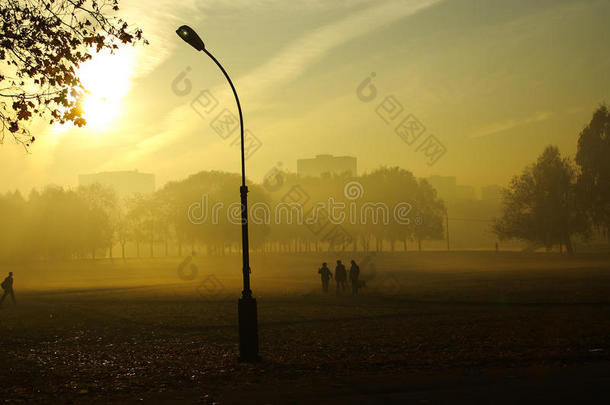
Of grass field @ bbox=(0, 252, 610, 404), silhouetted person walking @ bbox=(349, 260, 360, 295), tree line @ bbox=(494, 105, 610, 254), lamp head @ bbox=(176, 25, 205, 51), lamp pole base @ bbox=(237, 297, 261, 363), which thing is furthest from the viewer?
tree line @ bbox=(494, 105, 610, 254)

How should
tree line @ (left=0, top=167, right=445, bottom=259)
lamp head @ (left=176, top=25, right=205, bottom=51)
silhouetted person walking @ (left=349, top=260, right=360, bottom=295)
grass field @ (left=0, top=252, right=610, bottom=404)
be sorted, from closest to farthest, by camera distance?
1. grass field @ (left=0, top=252, right=610, bottom=404)
2. lamp head @ (left=176, top=25, right=205, bottom=51)
3. silhouetted person walking @ (left=349, top=260, right=360, bottom=295)
4. tree line @ (left=0, top=167, right=445, bottom=259)

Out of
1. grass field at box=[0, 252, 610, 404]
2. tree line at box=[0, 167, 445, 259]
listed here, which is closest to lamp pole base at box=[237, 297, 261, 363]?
grass field at box=[0, 252, 610, 404]

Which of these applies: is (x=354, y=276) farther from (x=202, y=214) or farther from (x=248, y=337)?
(x=202, y=214)

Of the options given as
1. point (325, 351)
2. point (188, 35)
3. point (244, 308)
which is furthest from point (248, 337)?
point (188, 35)

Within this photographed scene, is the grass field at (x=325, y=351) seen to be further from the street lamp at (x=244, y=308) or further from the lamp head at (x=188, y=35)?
the lamp head at (x=188, y=35)

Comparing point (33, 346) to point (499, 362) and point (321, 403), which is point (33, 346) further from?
point (499, 362)

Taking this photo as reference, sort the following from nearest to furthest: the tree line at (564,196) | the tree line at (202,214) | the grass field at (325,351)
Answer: the grass field at (325,351)
the tree line at (564,196)
the tree line at (202,214)

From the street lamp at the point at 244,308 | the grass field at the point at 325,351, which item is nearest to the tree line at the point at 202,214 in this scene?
the grass field at the point at 325,351

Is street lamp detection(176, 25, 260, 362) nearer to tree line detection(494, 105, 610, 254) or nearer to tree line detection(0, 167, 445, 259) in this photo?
tree line detection(494, 105, 610, 254)

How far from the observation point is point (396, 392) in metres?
9.38

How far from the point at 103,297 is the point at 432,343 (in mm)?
25500

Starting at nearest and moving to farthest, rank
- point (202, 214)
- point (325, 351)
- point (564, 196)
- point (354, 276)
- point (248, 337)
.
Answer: point (248, 337), point (325, 351), point (354, 276), point (564, 196), point (202, 214)

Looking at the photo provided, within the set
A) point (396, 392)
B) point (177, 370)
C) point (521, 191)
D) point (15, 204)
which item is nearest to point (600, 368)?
point (396, 392)

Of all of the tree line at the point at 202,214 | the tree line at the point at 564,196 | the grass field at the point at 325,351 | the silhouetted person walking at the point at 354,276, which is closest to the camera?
the grass field at the point at 325,351
